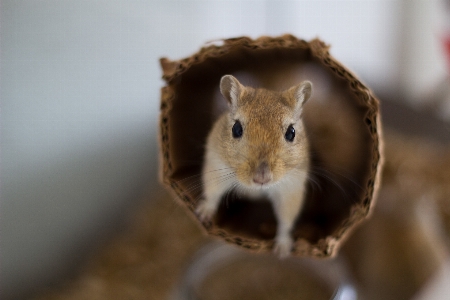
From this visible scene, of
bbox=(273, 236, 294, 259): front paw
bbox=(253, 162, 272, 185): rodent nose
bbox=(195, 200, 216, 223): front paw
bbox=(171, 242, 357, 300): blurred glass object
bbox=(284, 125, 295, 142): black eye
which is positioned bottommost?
bbox=(171, 242, 357, 300): blurred glass object

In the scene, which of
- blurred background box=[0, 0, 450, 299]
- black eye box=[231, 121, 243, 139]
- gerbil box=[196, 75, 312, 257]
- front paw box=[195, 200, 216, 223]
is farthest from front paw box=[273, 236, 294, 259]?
blurred background box=[0, 0, 450, 299]

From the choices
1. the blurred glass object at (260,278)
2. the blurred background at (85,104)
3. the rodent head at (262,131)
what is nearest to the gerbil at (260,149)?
the rodent head at (262,131)

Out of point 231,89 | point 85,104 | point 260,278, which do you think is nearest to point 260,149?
point 231,89

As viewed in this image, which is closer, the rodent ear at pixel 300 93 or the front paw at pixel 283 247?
the rodent ear at pixel 300 93

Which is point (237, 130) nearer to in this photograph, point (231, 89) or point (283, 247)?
point (231, 89)

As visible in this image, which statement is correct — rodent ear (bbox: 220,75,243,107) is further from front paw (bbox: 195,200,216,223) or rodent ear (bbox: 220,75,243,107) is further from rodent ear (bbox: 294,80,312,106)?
front paw (bbox: 195,200,216,223)

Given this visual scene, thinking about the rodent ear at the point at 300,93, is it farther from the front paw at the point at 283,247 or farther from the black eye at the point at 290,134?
the front paw at the point at 283,247
